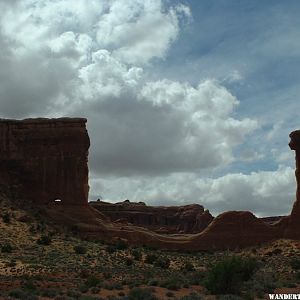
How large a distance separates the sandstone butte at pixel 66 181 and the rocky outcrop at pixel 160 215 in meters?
27.6

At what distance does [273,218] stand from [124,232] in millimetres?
39833

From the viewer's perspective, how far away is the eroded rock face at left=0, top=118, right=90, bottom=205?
55.9m

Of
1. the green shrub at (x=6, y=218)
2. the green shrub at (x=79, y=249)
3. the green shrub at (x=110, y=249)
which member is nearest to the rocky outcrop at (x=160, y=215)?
the green shrub at (x=110, y=249)

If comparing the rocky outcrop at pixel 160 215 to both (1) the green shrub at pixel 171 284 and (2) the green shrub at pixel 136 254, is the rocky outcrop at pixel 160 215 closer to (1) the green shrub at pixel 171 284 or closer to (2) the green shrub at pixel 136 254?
(2) the green shrub at pixel 136 254

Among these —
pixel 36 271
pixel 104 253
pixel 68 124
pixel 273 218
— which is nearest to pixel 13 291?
pixel 36 271

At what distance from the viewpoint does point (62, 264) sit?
129ft

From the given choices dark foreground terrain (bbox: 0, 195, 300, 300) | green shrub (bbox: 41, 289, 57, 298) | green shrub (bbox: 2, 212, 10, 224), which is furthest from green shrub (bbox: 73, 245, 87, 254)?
green shrub (bbox: 41, 289, 57, 298)

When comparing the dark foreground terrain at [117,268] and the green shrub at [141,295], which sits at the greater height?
the dark foreground terrain at [117,268]

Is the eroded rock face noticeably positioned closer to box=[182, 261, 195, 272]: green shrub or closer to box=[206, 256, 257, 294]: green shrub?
box=[182, 261, 195, 272]: green shrub

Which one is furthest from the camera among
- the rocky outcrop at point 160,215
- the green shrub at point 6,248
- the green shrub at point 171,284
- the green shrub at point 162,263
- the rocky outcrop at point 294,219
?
the rocky outcrop at point 160,215

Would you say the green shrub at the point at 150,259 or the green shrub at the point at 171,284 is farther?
the green shrub at the point at 150,259

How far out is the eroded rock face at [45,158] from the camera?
55.9 m

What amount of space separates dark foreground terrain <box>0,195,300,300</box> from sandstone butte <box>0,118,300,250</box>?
161 cm

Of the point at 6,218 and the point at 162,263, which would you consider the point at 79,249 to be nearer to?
the point at 162,263
